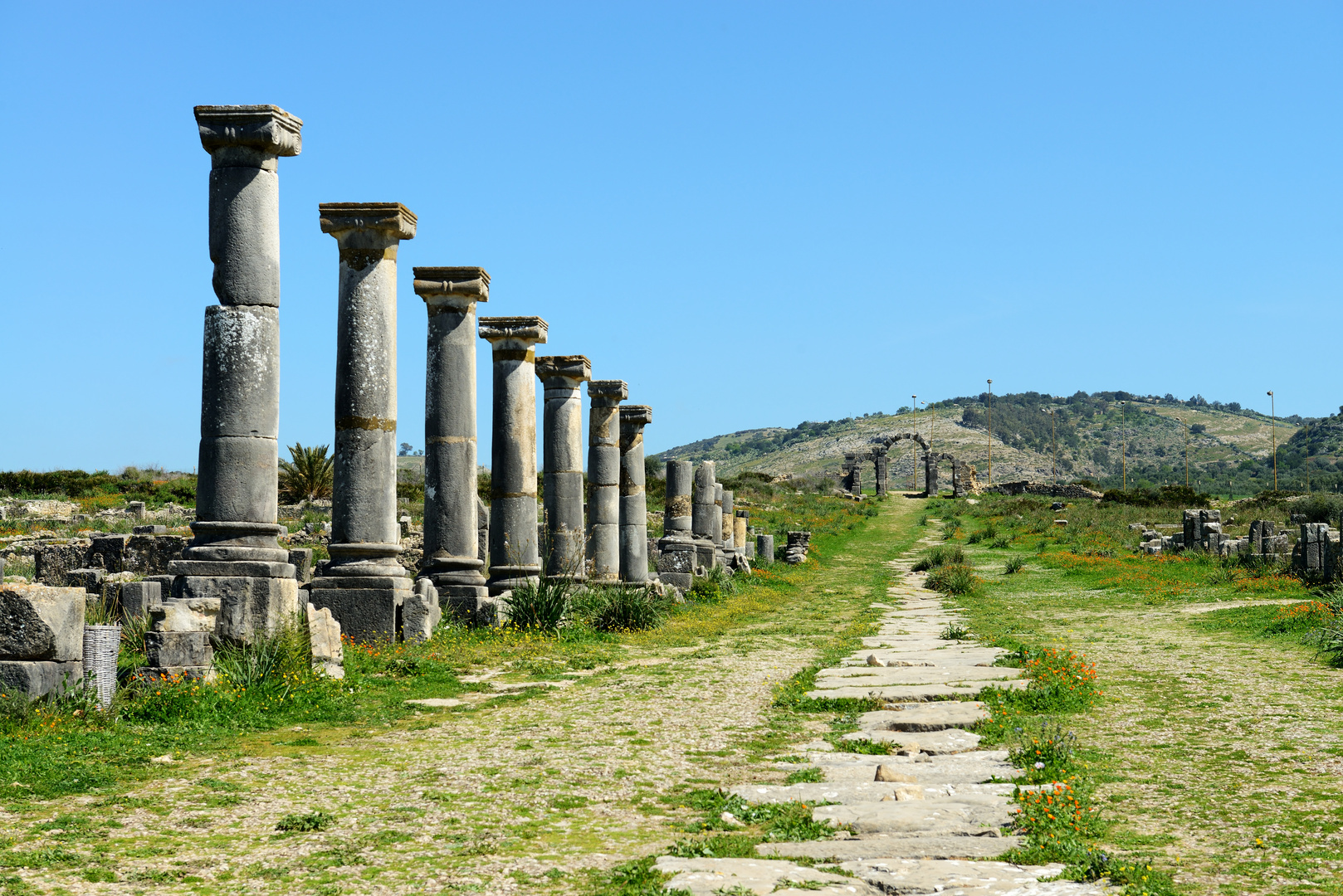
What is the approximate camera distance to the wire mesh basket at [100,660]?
8.65 metres

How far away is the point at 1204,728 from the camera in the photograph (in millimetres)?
8781

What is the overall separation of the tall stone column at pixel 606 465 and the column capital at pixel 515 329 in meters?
3.75

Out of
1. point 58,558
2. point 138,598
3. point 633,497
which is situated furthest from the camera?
point 633,497

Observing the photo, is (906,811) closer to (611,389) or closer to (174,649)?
(174,649)

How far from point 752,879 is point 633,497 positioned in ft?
58.6

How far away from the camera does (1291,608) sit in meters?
17.2

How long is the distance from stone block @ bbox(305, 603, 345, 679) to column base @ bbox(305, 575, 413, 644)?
5.83 feet

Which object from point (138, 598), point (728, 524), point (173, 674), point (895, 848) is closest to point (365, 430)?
point (138, 598)

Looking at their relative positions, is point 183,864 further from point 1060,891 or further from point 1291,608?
point 1291,608

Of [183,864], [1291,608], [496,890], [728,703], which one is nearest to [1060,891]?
[496,890]

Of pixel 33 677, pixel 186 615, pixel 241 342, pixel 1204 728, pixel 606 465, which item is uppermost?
pixel 241 342

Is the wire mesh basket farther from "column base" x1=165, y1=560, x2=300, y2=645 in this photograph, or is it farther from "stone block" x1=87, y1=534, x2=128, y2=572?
"stone block" x1=87, y1=534, x2=128, y2=572

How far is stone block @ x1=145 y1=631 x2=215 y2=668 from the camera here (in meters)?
9.44

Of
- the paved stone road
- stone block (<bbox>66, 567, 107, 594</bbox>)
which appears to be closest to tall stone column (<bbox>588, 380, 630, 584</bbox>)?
stone block (<bbox>66, 567, 107, 594</bbox>)
